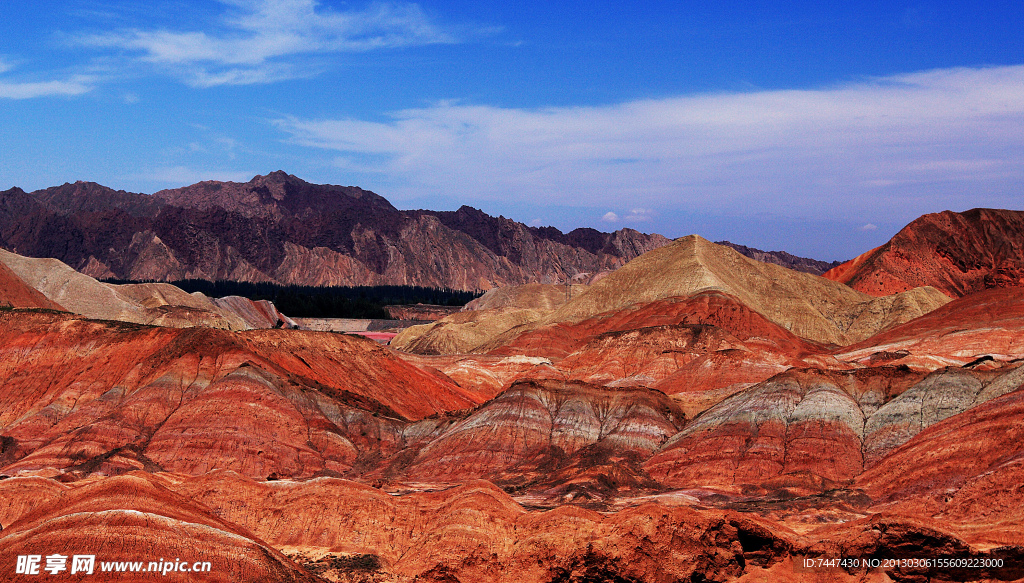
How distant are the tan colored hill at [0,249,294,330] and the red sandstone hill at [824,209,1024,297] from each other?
10126 centimetres

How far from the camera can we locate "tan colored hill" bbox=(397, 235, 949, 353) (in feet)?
385

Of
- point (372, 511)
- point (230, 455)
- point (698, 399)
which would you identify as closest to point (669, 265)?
point (698, 399)

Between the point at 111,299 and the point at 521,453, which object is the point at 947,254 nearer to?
the point at 521,453

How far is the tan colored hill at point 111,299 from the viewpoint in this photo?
109938 millimetres

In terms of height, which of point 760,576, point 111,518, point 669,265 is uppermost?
point 669,265

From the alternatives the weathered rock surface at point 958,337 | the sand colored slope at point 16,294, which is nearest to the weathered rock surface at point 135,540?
the weathered rock surface at point 958,337

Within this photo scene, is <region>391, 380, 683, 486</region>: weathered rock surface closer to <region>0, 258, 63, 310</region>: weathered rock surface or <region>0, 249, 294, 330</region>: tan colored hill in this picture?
<region>0, 249, 294, 330</region>: tan colored hill

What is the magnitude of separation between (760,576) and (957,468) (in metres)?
14.1

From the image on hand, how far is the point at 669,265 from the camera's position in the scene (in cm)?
12925

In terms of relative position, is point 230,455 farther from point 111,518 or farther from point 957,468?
point 957,468

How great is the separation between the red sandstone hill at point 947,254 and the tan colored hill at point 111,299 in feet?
332

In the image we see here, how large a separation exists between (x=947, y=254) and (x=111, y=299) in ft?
451

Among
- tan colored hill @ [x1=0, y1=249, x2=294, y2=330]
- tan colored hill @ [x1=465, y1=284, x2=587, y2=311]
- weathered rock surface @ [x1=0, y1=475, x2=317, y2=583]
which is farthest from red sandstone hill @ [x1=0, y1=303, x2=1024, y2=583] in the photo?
tan colored hill @ [x1=465, y1=284, x2=587, y2=311]

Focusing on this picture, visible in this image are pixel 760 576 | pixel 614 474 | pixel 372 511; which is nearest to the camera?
pixel 760 576
